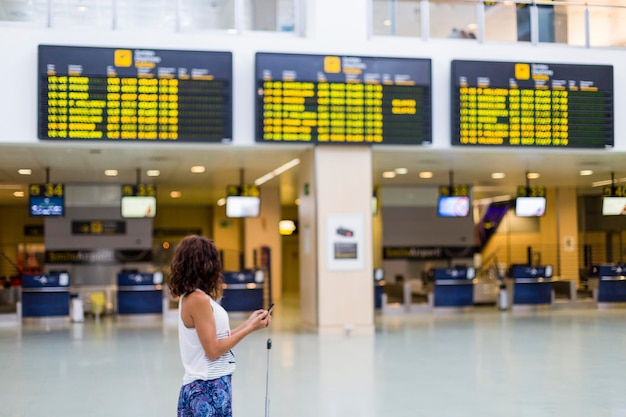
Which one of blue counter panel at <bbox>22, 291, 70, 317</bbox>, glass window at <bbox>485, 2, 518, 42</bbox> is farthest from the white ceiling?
blue counter panel at <bbox>22, 291, 70, 317</bbox>

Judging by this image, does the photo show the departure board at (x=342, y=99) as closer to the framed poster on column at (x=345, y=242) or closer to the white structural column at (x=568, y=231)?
the framed poster on column at (x=345, y=242)

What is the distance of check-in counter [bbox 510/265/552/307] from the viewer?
17.0 metres

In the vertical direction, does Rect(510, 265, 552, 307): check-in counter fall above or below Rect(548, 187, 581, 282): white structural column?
below

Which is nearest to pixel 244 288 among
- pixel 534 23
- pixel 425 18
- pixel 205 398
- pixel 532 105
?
pixel 425 18

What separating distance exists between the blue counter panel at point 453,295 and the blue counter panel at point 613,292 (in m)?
3.02

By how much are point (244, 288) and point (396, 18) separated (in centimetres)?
672

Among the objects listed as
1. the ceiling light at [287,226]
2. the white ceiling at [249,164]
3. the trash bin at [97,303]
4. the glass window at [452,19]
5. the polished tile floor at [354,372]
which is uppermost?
the glass window at [452,19]

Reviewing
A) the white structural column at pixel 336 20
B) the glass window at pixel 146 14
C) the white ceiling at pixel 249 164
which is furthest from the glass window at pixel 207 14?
the white ceiling at pixel 249 164

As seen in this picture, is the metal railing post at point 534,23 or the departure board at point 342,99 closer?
the departure board at point 342,99

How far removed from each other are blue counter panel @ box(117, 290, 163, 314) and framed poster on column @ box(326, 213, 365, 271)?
209 inches

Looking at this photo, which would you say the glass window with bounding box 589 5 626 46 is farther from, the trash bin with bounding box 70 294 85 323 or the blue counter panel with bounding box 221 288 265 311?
the trash bin with bounding box 70 294 85 323

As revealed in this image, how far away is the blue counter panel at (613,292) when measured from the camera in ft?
57.2

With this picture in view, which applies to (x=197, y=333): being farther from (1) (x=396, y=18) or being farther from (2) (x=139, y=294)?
(2) (x=139, y=294)

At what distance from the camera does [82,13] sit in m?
10.9
